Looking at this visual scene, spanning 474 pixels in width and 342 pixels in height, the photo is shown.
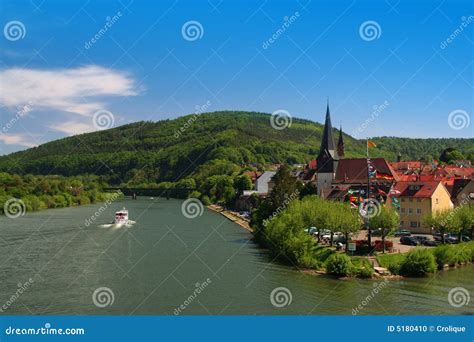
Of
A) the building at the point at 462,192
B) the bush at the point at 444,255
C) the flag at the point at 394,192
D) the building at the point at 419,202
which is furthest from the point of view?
the building at the point at 462,192

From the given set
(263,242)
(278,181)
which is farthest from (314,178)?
(263,242)

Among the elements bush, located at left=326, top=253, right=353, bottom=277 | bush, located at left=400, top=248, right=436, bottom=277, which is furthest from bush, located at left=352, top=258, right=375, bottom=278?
bush, located at left=400, top=248, right=436, bottom=277

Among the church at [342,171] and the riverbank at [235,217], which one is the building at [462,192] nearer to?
the church at [342,171]

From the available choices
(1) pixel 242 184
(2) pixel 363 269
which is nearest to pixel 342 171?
(1) pixel 242 184

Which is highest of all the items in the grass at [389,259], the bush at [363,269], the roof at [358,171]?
the roof at [358,171]

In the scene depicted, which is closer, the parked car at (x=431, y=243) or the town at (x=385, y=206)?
the town at (x=385, y=206)

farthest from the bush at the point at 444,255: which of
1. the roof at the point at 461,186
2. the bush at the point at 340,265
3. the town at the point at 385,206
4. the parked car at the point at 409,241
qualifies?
the roof at the point at 461,186

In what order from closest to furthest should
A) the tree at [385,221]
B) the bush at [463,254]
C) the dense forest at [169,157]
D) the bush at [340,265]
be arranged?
1. the bush at [340,265]
2. the bush at [463,254]
3. the tree at [385,221]
4. the dense forest at [169,157]
